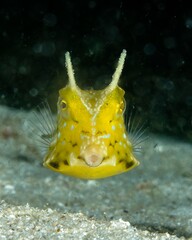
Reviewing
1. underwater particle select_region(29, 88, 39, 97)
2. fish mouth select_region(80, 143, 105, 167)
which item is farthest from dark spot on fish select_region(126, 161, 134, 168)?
underwater particle select_region(29, 88, 39, 97)

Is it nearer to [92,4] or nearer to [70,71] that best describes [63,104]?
[70,71]

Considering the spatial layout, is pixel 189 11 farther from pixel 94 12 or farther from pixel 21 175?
pixel 21 175

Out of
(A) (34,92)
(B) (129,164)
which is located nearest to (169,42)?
(A) (34,92)

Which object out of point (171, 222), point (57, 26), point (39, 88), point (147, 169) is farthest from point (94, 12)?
point (171, 222)

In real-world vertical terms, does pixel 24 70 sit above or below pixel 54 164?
above

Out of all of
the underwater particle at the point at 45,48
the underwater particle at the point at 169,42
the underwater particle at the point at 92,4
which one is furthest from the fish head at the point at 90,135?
the underwater particle at the point at 45,48

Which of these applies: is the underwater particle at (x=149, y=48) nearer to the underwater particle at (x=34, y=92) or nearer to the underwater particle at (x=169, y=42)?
the underwater particle at (x=169, y=42)

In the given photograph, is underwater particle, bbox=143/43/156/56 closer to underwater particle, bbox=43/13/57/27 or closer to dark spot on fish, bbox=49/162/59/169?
underwater particle, bbox=43/13/57/27
